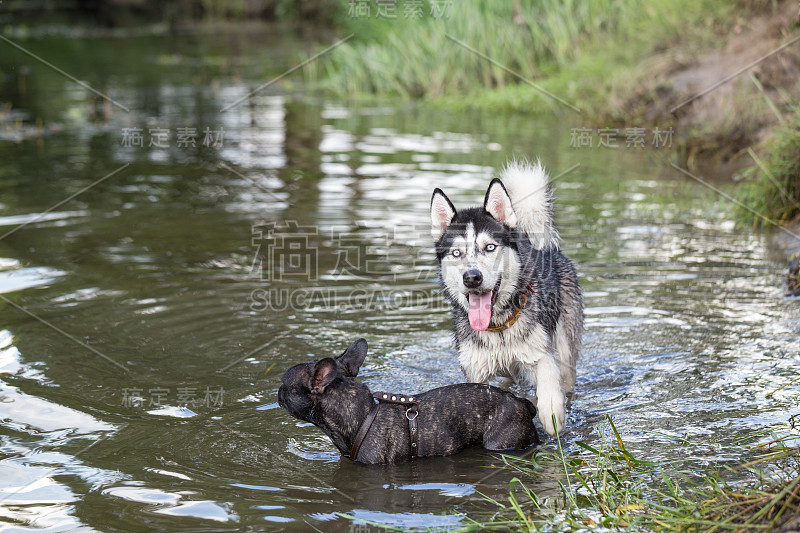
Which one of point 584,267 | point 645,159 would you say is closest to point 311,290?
point 584,267

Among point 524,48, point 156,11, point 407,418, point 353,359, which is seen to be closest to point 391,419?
point 407,418

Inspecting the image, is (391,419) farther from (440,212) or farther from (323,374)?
(440,212)

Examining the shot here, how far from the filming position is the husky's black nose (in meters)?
4.79

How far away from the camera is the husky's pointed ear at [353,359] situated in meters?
4.92

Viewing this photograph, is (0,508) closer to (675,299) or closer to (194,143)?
(675,299)

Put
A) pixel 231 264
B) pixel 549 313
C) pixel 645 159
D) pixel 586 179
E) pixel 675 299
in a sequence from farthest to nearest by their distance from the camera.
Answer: pixel 645 159 → pixel 586 179 → pixel 231 264 → pixel 675 299 → pixel 549 313

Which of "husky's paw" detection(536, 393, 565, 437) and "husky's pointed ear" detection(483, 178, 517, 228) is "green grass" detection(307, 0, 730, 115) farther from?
"husky's paw" detection(536, 393, 565, 437)

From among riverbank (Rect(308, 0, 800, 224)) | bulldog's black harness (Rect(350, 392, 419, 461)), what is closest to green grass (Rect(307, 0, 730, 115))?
riverbank (Rect(308, 0, 800, 224))

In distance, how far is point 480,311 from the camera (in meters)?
4.94

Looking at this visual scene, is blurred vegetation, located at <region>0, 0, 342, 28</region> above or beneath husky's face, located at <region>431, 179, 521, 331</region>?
above

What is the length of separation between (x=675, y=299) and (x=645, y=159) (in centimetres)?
613

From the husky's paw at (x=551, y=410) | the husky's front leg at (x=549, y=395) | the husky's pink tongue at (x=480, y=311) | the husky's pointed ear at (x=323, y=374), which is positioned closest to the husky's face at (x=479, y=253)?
the husky's pink tongue at (x=480, y=311)

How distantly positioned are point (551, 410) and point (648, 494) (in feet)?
3.10

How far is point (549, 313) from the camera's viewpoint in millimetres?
5293
